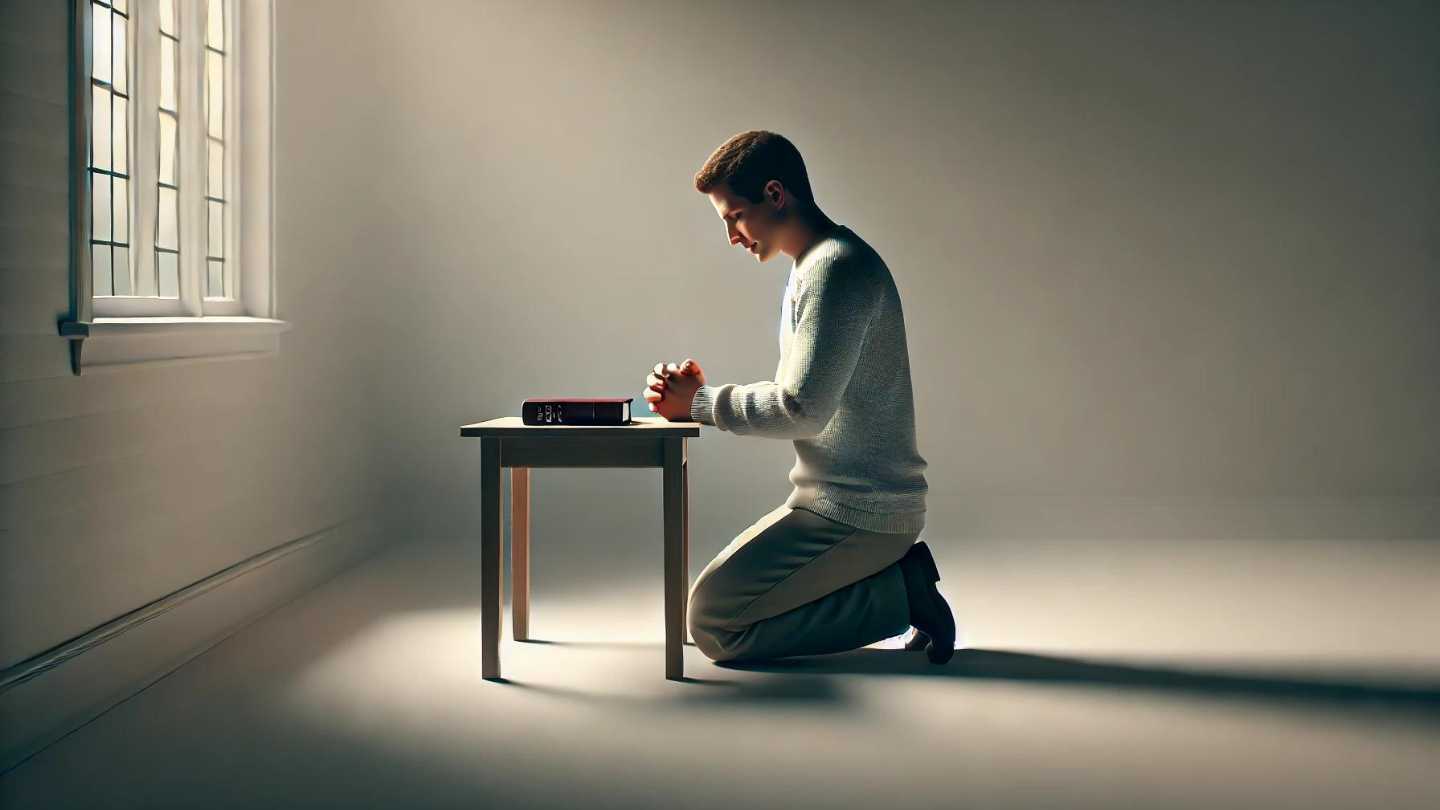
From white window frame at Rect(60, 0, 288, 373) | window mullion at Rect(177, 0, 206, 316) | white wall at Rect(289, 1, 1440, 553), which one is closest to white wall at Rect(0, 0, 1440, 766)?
white wall at Rect(289, 1, 1440, 553)

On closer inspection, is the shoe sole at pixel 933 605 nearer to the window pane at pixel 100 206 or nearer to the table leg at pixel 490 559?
the table leg at pixel 490 559

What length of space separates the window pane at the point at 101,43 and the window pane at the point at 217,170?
61 centimetres

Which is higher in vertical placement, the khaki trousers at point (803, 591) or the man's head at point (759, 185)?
the man's head at point (759, 185)

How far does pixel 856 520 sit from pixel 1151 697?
673 millimetres

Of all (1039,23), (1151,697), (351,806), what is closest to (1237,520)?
(1039,23)

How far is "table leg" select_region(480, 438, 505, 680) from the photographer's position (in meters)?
2.48

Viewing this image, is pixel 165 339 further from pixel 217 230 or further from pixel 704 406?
pixel 704 406

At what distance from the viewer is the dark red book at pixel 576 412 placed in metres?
2.51

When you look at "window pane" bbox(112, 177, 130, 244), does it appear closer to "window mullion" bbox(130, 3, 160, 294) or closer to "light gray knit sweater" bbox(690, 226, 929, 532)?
"window mullion" bbox(130, 3, 160, 294)

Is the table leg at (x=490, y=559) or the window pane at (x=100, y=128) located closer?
the table leg at (x=490, y=559)

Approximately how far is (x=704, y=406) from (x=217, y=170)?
1646 mm

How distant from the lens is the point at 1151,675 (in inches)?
103

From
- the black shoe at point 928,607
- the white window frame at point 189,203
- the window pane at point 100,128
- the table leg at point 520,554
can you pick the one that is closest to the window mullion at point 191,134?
the white window frame at point 189,203

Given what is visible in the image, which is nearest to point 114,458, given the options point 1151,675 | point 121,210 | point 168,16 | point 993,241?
point 121,210
